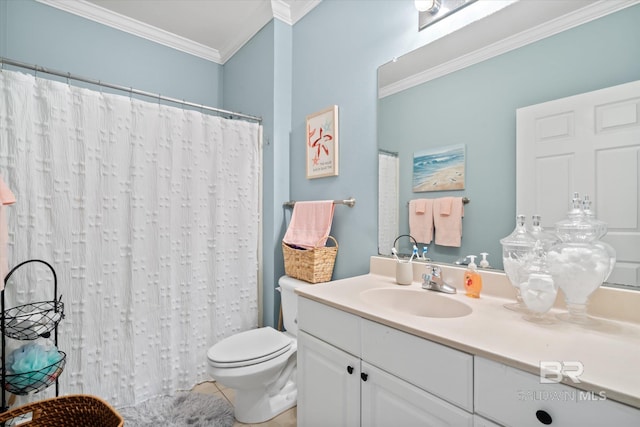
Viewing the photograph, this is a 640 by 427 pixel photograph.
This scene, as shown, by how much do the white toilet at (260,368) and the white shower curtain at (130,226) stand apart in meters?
0.45

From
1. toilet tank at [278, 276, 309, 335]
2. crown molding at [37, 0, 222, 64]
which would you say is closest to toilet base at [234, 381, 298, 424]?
toilet tank at [278, 276, 309, 335]

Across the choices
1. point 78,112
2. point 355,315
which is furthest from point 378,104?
point 78,112

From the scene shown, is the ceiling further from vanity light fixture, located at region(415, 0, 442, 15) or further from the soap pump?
the soap pump

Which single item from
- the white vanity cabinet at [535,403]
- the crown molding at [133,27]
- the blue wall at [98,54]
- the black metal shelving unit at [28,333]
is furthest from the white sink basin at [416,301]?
the crown molding at [133,27]

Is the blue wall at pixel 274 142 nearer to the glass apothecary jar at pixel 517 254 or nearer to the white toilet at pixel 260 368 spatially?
the white toilet at pixel 260 368

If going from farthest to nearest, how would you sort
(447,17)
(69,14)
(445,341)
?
(69,14) < (447,17) < (445,341)

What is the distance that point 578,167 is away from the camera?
937 mm

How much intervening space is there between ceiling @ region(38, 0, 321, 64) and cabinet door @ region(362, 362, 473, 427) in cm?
216

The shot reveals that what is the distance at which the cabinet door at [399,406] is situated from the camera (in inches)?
30.0

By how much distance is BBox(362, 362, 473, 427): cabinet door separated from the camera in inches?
30.0

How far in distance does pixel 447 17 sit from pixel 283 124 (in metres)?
1.21

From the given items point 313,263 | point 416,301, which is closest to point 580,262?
point 416,301

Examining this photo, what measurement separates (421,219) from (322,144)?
82cm

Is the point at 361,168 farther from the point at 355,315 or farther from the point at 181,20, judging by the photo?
the point at 181,20
